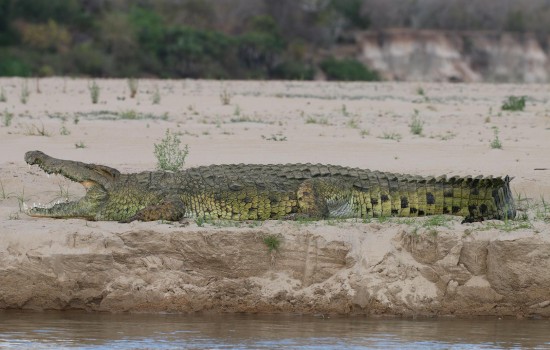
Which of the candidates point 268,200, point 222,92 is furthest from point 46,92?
point 268,200

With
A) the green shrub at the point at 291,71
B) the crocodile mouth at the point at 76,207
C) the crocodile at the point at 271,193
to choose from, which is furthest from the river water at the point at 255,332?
the green shrub at the point at 291,71

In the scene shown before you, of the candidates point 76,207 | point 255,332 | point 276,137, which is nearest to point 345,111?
point 276,137

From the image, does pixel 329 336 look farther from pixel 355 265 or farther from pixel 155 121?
pixel 155 121

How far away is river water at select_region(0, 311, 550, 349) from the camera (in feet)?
23.7

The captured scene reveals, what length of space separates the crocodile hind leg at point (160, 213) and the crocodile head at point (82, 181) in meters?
0.33

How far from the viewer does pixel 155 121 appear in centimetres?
1410

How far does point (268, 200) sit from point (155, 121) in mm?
5251

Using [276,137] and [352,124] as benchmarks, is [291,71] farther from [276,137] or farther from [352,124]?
[276,137]

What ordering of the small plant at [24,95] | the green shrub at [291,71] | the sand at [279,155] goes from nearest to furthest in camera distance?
the sand at [279,155]
the small plant at [24,95]
the green shrub at [291,71]

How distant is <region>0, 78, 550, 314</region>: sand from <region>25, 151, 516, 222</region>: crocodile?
0.36 meters

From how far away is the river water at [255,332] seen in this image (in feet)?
23.7

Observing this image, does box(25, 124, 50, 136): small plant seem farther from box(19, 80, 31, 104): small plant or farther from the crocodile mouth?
the crocodile mouth

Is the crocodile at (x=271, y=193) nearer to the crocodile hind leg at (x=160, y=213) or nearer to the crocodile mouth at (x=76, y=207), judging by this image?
the crocodile mouth at (x=76, y=207)

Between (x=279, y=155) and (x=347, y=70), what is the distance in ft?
60.7
